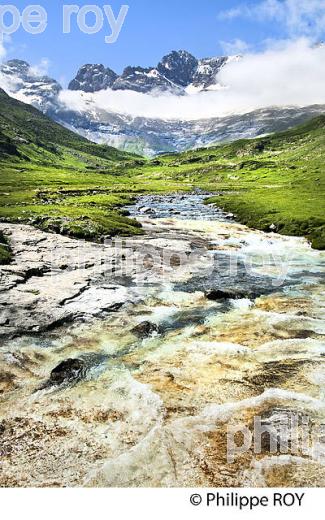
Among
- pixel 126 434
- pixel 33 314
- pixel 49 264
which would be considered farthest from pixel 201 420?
pixel 49 264

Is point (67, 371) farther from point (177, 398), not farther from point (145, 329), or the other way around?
point (145, 329)

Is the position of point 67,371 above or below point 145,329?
below

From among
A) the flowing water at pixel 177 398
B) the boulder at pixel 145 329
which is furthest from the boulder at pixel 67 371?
the boulder at pixel 145 329

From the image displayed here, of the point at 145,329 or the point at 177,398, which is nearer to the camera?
the point at 177,398

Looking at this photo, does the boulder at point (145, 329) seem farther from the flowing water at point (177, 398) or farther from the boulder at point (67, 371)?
the boulder at point (67, 371)

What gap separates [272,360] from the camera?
24109 millimetres

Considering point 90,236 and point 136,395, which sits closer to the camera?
point 136,395

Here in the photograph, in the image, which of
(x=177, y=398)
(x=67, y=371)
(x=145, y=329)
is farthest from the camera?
(x=145, y=329)

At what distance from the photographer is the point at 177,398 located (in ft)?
67.9

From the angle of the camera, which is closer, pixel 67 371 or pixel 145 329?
pixel 67 371

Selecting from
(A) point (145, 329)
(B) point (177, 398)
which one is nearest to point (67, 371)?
(B) point (177, 398)

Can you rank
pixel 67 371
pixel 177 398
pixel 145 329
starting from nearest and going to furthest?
pixel 177 398, pixel 67 371, pixel 145 329
